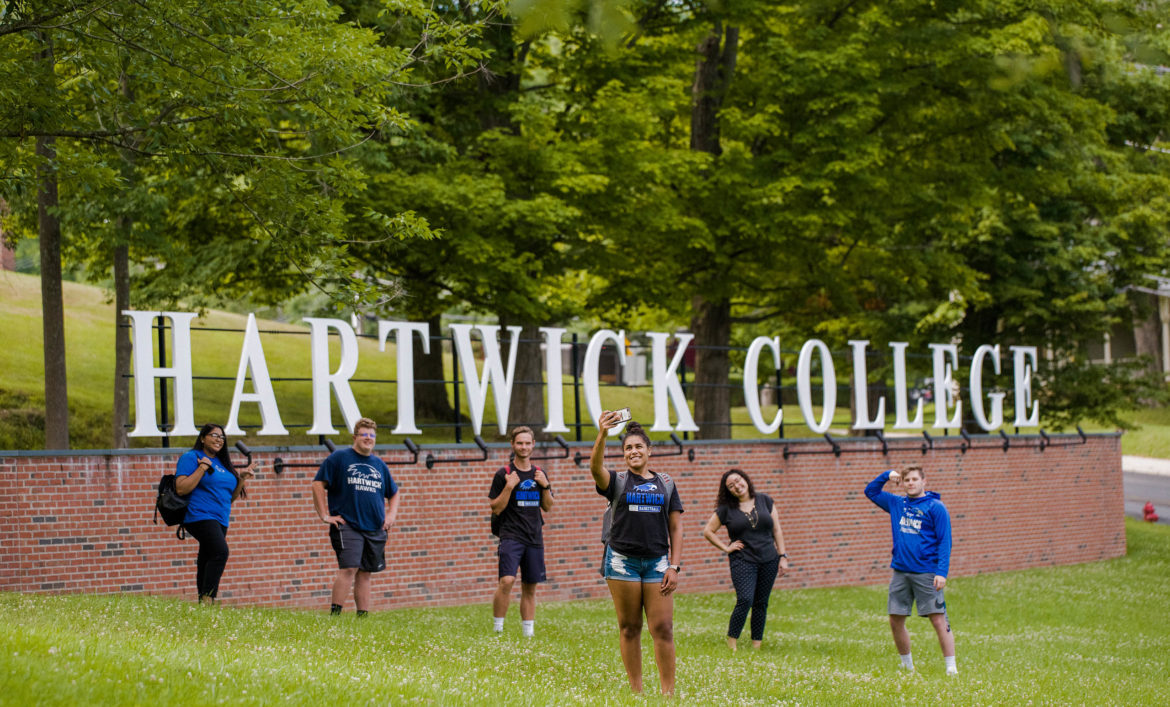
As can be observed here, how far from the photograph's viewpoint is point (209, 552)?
379 inches

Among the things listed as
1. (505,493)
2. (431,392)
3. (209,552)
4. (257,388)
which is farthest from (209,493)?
(431,392)

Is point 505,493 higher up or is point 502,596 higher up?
point 505,493

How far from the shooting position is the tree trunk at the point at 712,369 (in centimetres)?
2094

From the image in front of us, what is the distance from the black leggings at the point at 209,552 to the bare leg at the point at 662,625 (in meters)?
4.03

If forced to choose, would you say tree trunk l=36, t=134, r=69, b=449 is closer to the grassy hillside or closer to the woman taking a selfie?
the grassy hillside

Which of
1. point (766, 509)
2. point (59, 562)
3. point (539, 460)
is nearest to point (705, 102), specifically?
point (539, 460)

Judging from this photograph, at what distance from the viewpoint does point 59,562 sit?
36.5 ft

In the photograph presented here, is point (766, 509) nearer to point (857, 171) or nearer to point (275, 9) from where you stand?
point (275, 9)

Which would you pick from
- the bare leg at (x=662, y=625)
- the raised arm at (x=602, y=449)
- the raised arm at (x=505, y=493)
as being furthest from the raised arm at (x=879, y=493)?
the raised arm at (x=602, y=449)

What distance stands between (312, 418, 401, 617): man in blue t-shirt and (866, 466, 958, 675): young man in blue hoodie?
13.0 feet

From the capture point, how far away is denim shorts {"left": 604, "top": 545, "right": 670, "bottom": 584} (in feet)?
23.0

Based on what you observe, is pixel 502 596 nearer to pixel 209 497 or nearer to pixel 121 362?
pixel 209 497

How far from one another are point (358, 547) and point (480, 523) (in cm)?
416

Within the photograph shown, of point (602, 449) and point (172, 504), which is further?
point (172, 504)
